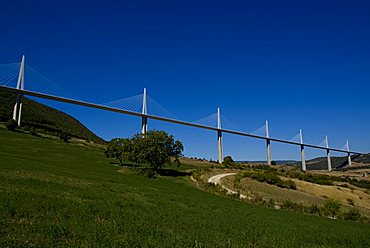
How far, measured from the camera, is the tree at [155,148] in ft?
164

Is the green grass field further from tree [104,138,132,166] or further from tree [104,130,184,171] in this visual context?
tree [104,138,132,166]

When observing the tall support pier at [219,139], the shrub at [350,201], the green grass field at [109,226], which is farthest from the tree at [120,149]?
the tall support pier at [219,139]

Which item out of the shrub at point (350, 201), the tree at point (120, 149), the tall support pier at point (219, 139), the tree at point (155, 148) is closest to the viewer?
the shrub at point (350, 201)

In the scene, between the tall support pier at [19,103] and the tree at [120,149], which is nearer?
the tree at [120,149]

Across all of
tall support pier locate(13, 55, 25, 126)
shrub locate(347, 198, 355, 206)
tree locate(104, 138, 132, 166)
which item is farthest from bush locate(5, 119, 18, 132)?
shrub locate(347, 198, 355, 206)

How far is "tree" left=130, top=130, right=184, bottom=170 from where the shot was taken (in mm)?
50100

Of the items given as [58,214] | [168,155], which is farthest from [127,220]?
[168,155]

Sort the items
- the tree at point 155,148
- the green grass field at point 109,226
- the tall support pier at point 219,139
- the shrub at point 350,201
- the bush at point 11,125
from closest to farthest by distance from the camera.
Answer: the green grass field at point 109,226, the shrub at point 350,201, the tree at point 155,148, the bush at point 11,125, the tall support pier at point 219,139

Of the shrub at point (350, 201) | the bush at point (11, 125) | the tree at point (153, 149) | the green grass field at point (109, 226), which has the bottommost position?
the shrub at point (350, 201)

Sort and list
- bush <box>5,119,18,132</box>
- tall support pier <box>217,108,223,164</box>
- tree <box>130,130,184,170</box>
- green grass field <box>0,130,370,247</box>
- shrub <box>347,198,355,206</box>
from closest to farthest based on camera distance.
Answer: green grass field <box>0,130,370,247</box>
shrub <box>347,198,355,206</box>
tree <box>130,130,184,170</box>
bush <box>5,119,18,132</box>
tall support pier <box>217,108,223,164</box>

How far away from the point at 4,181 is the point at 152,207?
8.51m

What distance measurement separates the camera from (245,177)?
5412cm

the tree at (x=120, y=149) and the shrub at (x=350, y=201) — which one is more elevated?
the tree at (x=120, y=149)

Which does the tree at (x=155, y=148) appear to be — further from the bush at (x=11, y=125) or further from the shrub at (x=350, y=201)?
the bush at (x=11, y=125)
